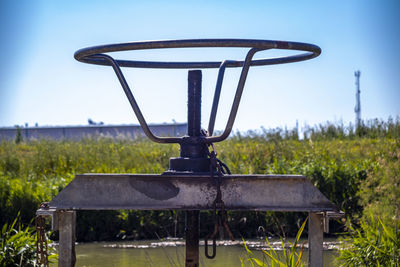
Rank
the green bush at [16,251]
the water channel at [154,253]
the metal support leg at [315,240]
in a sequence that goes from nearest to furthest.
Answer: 1. the metal support leg at [315,240]
2. the green bush at [16,251]
3. the water channel at [154,253]

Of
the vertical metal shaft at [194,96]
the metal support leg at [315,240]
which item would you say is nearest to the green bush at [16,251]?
the vertical metal shaft at [194,96]

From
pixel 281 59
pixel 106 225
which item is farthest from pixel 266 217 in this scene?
pixel 281 59

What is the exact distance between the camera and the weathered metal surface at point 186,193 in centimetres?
251

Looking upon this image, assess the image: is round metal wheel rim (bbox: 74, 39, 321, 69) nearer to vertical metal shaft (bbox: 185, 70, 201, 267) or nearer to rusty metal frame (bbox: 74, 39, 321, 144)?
rusty metal frame (bbox: 74, 39, 321, 144)

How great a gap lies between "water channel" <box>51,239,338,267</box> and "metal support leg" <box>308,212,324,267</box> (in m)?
3.41

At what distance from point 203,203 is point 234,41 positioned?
0.75 m

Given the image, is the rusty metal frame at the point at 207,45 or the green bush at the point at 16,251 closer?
the rusty metal frame at the point at 207,45

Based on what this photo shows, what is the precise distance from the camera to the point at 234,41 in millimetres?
2512

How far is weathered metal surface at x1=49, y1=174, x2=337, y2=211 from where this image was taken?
2.51 meters

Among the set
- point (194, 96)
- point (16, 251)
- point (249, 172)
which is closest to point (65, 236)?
point (194, 96)

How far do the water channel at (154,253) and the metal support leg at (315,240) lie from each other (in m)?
3.41

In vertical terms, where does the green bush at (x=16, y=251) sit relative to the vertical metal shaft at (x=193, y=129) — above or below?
below

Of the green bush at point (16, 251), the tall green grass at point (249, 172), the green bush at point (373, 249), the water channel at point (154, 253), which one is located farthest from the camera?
the tall green grass at point (249, 172)

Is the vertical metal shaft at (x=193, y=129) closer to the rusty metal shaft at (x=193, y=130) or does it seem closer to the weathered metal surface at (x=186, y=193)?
the rusty metal shaft at (x=193, y=130)
